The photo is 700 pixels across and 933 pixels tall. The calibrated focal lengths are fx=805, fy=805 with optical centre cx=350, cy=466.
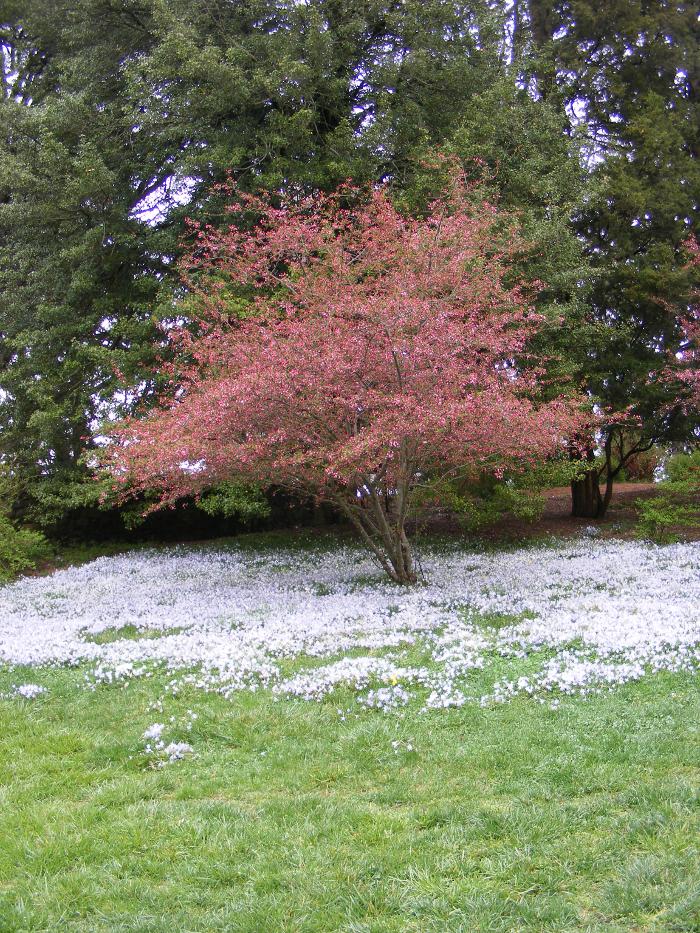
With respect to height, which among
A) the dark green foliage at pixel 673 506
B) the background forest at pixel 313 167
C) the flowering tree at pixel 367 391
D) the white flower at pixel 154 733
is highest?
the background forest at pixel 313 167

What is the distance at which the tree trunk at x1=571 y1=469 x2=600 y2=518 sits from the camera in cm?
1866

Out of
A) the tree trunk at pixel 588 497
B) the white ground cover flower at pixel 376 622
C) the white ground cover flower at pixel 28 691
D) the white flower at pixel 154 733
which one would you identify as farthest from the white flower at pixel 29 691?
the tree trunk at pixel 588 497

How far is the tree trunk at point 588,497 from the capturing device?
61.2 ft

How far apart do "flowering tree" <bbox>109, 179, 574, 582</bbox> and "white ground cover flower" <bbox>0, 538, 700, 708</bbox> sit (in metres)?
1.61

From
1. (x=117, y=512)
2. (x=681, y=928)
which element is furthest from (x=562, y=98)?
(x=681, y=928)

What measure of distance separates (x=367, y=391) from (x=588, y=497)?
10.8 m

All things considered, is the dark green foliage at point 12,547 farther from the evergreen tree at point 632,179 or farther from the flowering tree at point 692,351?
the flowering tree at point 692,351

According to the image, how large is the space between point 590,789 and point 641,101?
18.1 metres

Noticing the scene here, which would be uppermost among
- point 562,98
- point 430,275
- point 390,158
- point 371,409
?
point 562,98

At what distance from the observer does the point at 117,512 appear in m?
19.7

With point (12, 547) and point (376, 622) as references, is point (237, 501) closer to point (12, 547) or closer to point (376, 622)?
point (12, 547)

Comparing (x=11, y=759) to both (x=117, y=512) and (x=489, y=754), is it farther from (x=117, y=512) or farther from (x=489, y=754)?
(x=117, y=512)

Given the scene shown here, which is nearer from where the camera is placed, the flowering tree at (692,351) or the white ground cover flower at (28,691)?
the white ground cover flower at (28,691)

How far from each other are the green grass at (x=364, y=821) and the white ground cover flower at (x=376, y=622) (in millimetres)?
642
